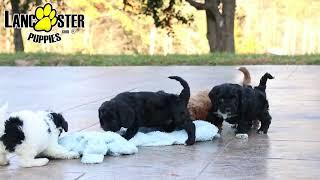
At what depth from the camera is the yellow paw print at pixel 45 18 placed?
2634 cm

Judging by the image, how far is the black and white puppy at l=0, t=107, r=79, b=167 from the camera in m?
4.96

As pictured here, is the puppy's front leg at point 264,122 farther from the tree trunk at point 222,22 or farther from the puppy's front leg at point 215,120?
the tree trunk at point 222,22

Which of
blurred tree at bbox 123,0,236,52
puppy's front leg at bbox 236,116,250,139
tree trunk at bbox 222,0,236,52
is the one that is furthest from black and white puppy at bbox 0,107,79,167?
tree trunk at bbox 222,0,236,52

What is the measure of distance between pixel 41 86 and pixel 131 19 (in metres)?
32.5

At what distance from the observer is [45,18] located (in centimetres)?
2661

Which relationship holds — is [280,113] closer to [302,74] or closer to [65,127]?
[65,127]

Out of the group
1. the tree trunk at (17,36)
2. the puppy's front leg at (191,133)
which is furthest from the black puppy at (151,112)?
the tree trunk at (17,36)

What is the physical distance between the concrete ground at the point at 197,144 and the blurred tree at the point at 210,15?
40.3 feet

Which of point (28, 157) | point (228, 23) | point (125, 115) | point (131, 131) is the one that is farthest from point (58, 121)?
point (228, 23)

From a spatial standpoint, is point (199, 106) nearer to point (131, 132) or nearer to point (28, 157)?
point (131, 132)

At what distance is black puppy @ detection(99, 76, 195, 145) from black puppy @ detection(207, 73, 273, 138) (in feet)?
1.10

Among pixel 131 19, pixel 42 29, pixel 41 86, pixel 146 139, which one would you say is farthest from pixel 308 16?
pixel 146 139

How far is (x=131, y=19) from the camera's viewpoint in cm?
4356

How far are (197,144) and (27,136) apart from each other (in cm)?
173
